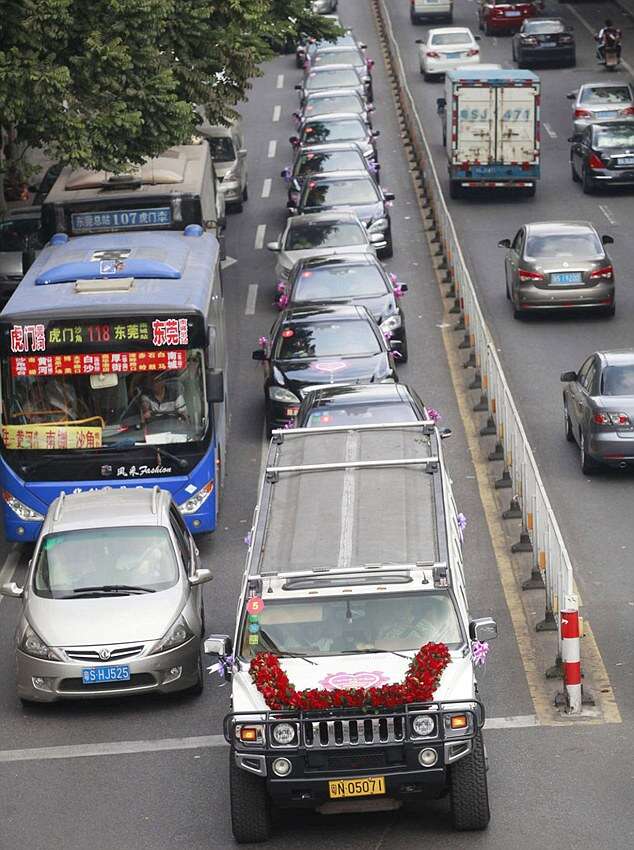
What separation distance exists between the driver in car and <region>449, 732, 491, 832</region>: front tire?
8.12m

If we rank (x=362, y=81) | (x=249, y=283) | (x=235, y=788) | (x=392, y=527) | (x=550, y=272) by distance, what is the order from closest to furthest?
(x=235, y=788) < (x=392, y=527) < (x=550, y=272) < (x=249, y=283) < (x=362, y=81)

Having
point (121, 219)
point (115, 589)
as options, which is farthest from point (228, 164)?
point (115, 589)

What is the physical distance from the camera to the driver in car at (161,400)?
19.2 m

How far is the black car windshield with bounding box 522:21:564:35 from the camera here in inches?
2238

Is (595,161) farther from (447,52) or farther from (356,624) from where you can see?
(356,624)

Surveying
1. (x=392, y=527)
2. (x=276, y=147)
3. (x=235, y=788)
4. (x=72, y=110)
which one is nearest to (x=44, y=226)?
(x=72, y=110)

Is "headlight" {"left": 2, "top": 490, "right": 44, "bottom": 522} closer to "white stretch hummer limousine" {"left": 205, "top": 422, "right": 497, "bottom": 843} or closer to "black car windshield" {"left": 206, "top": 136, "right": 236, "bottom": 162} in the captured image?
"white stretch hummer limousine" {"left": 205, "top": 422, "right": 497, "bottom": 843}

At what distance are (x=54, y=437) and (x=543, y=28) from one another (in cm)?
4124

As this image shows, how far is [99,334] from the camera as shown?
1905cm

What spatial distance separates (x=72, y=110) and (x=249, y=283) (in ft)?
31.8

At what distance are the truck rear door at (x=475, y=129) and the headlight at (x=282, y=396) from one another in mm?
16753

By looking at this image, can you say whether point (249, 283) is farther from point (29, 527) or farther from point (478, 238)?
point (29, 527)

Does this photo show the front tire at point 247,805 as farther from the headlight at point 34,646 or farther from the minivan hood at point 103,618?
the headlight at point 34,646

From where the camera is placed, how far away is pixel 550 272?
95.9 ft
